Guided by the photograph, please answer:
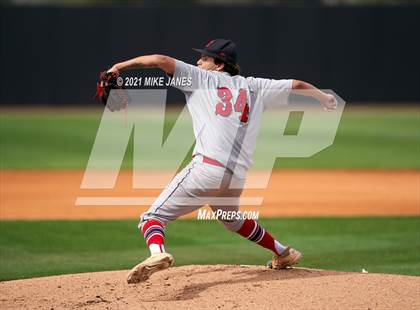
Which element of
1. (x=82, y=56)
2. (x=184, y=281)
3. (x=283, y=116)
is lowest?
(x=283, y=116)

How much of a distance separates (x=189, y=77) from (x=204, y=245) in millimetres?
4097

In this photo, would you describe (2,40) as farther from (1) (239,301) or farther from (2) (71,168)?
(1) (239,301)

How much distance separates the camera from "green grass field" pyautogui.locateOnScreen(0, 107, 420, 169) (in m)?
19.6

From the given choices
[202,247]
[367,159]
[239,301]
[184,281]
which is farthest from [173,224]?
[367,159]

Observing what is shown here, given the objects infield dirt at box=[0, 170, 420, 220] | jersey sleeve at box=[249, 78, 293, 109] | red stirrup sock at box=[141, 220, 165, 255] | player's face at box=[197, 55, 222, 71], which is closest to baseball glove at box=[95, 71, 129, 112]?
player's face at box=[197, 55, 222, 71]

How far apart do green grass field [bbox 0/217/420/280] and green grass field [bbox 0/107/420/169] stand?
6576mm

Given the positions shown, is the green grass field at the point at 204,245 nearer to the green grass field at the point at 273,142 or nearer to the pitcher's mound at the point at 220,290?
the pitcher's mound at the point at 220,290

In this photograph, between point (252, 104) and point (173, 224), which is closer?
point (252, 104)

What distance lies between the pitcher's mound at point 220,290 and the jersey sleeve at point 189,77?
1.84 meters

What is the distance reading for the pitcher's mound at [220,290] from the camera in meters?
7.11

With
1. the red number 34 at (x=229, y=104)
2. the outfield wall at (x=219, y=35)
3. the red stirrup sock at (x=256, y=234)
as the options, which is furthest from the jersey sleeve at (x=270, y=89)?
the outfield wall at (x=219, y=35)

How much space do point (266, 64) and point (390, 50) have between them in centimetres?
462

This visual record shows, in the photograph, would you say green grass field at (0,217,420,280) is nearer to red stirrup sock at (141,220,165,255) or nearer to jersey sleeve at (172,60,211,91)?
red stirrup sock at (141,220,165,255)

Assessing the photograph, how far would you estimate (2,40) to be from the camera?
30.0 meters
